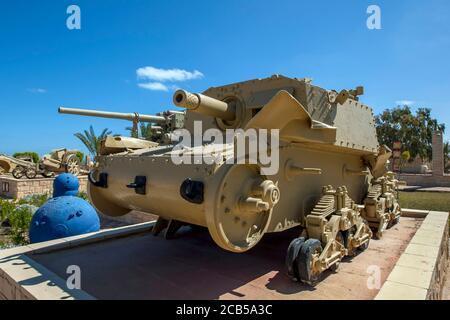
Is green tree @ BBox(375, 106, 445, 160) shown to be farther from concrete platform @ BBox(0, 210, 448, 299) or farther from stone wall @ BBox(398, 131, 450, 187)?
concrete platform @ BBox(0, 210, 448, 299)

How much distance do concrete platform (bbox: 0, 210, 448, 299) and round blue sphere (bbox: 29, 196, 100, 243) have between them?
1.63 ft

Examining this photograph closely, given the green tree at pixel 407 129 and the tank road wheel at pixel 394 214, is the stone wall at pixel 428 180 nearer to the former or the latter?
the green tree at pixel 407 129

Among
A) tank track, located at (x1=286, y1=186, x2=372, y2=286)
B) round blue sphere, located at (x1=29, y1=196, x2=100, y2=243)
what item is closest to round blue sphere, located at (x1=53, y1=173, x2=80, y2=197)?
round blue sphere, located at (x1=29, y1=196, x2=100, y2=243)

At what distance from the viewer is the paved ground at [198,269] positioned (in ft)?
12.0

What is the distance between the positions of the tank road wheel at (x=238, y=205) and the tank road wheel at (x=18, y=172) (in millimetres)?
19089

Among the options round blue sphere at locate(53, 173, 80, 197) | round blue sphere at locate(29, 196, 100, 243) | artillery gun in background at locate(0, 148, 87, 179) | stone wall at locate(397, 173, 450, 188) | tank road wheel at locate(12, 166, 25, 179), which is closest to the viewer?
round blue sphere at locate(29, 196, 100, 243)

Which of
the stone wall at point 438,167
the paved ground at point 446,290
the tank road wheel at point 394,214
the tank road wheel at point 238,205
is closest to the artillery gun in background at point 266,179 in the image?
the tank road wheel at point 238,205

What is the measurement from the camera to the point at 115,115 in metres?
6.78

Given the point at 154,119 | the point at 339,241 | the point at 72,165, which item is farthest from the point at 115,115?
the point at 72,165

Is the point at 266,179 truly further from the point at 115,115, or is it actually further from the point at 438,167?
the point at 438,167

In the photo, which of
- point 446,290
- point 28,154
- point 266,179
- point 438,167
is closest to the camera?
point 266,179

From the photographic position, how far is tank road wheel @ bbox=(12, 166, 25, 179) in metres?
18.6

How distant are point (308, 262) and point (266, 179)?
101 centimetres

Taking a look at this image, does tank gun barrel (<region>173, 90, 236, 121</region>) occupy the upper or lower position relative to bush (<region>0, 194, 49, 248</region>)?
upper
